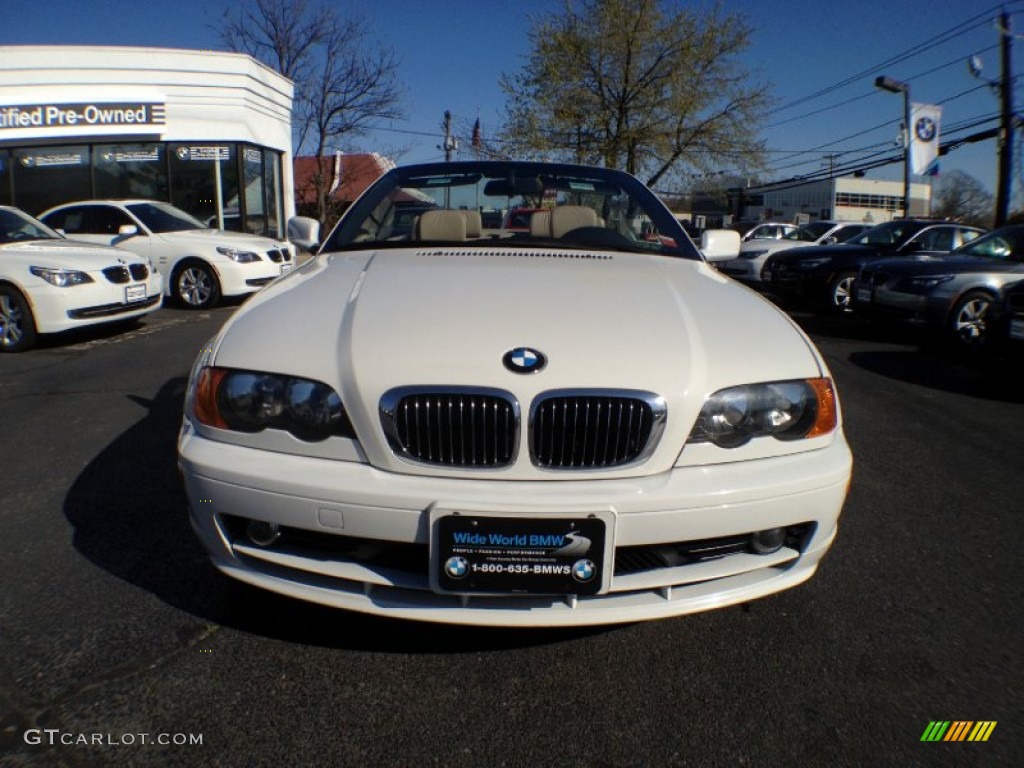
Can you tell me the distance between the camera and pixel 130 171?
16.7 meters

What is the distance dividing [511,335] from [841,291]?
10052 millimetres

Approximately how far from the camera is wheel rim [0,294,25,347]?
281 inches

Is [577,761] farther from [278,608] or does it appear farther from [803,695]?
[278,608]

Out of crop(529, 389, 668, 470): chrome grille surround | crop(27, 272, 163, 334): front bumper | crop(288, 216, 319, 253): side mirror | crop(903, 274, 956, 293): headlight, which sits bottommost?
crop(529, 389, 668, 470): chrome grille surround

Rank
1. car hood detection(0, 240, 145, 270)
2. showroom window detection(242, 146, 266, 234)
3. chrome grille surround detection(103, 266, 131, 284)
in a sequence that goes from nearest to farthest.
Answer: car hood detection(0, 240, 145, 270) → chrome grille surround detection(103, 266, 131, 284) → showroom window detection(242, 146, 266, 234)

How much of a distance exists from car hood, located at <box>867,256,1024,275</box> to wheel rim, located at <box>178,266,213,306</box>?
8828 millimetres

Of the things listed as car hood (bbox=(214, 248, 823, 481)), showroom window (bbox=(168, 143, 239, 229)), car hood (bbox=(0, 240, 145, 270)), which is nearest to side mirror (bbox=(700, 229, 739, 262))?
car hood (bbox=(214, 248, 823, 481))

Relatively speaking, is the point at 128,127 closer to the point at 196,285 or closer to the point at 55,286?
the point at 196,285

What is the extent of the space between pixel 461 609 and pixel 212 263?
9.56m

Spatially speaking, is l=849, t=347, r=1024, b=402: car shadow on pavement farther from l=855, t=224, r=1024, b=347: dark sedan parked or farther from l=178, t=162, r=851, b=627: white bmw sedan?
l=178, t=162, r=851, b=627: white bmw sedan

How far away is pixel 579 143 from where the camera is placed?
23422 mm

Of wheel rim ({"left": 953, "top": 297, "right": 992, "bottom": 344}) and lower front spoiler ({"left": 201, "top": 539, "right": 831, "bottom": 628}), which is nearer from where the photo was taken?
lower front spoiler ({"left": 201, "top": 539, "right": 831, "bottom": 628})

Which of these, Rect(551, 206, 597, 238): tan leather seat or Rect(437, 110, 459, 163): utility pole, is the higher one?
Rect(437, 110, 459, 163): utility pole

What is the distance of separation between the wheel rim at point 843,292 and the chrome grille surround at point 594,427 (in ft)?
32.7
